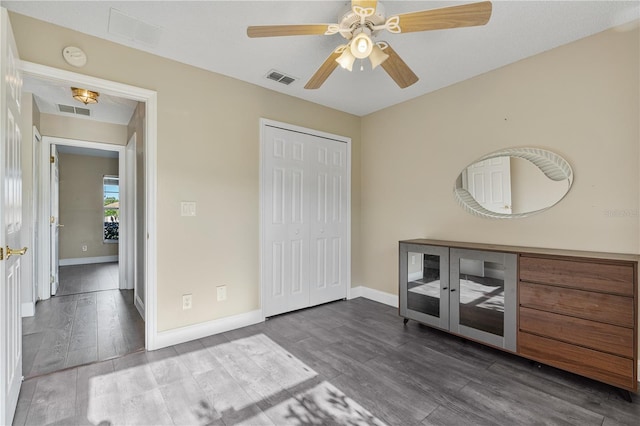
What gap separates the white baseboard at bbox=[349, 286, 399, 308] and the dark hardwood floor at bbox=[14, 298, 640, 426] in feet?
3.09

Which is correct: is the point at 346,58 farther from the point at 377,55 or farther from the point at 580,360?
the point at 580,360

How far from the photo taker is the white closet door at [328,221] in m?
3.68

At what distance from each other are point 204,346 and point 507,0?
3404 millimetres

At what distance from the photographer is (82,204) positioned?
6863mm

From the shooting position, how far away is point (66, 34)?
7.13 ft

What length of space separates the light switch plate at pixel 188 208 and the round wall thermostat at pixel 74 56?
1.25 m

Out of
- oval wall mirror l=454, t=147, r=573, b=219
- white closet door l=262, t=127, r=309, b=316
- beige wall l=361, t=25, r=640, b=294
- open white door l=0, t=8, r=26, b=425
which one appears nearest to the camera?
open white door l=0, t=8, r=26, b=425

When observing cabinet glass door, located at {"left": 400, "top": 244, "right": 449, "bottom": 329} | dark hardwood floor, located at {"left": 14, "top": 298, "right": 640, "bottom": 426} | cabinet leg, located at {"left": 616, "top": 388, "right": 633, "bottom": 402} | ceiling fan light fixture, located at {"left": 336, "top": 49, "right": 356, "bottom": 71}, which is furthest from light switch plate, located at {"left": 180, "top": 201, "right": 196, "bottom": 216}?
cabinet leg, located at {"left": 616, "top": 388, "right": 633, "bottom": 402}

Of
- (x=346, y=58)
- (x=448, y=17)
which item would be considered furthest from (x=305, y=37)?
(x=448, y=17)

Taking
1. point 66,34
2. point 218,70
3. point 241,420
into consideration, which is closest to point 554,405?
point 241,420

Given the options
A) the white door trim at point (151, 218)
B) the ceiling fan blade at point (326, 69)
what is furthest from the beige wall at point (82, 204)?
the ceiling fan blade at point (326, 69)

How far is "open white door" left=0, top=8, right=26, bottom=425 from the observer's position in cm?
145

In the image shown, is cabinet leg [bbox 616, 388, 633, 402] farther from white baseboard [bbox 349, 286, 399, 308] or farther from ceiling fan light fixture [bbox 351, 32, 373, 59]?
ceiling fan light fixture [bbox 351, 32, 373, 59]

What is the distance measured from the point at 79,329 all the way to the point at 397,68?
373cm
